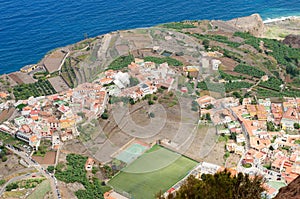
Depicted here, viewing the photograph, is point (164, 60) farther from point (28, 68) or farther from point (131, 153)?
point (28, 68)

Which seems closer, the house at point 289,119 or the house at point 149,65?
the house at point 289,119

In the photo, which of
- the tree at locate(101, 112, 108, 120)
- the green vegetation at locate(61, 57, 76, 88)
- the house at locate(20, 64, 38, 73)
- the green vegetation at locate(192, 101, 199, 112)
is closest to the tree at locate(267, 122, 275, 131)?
the green vegetation at locate(192, 101, 199, 112)

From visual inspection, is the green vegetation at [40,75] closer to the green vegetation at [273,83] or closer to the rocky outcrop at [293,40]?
the green vegetation at [273,83]

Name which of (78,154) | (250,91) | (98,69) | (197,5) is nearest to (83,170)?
(78,154)

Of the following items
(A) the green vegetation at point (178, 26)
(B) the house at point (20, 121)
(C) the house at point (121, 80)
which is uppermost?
(A) the green vegetation at point (178, 26)

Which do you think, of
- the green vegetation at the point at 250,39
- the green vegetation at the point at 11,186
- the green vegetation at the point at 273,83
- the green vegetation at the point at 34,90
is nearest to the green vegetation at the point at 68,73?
the green vegetation at the point at 34,90

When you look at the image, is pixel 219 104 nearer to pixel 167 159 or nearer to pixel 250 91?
pixel 250 91

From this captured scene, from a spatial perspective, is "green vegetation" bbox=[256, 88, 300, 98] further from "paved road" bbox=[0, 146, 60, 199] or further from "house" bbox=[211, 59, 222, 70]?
"paved road" bbox=[0, 146, 60, 199]
